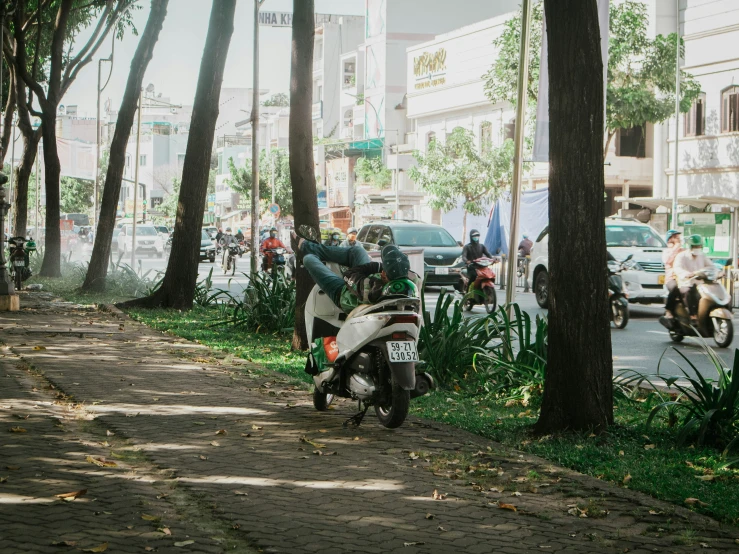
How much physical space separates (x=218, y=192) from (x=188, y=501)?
110345 mm

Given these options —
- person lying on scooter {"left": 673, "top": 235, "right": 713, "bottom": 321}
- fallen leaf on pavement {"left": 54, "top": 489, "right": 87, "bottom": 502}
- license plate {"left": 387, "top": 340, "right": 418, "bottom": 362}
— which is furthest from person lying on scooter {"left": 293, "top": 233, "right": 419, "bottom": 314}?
person lying on scooter {"left": 673, "top": 235, "right": 713, "bottom": 321}

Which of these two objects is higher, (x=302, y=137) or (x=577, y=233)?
(x=302, y=137)

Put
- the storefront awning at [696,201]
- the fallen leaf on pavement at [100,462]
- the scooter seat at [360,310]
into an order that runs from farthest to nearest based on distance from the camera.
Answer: the storefront awning at [696,201] → the scooter seat at [360,310] → the fallen leaf on pavement at [100,462]

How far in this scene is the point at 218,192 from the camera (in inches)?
4518

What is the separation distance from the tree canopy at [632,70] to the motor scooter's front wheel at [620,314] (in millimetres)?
19711

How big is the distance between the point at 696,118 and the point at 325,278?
1359 inches

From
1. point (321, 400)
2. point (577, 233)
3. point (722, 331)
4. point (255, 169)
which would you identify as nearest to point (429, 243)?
point (255, 169)

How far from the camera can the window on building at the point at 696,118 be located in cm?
3991

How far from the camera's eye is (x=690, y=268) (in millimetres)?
16031

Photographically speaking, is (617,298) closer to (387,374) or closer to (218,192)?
(387,374)

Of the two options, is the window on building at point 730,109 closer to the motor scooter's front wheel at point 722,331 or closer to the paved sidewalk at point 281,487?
the motor scooter's front wheel at point 722,331

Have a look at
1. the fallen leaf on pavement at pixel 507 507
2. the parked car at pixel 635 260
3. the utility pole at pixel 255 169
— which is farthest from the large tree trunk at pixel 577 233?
the utility pole at pixel 255 169

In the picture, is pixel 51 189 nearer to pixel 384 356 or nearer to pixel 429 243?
pixel 429 243

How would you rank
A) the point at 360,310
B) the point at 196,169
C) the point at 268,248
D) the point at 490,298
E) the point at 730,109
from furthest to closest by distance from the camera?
the point at 730,109 → the point at 268,248 → the point at 490,298 → the point at 196,169 → the point at 360,310
